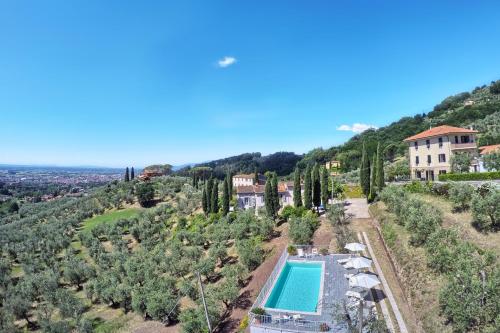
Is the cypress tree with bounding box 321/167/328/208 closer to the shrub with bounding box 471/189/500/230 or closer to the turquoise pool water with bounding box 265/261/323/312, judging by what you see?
the turquoise pool water with bounding box 265/261/323/312

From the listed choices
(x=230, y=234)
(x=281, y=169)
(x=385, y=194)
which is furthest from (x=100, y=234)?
(x=281, y=169)

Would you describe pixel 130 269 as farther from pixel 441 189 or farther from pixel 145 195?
pixel 145 195

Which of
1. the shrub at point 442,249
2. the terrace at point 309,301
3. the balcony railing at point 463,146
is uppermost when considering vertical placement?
the balcony railing at point 463,146

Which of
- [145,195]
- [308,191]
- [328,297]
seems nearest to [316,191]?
[308,191]

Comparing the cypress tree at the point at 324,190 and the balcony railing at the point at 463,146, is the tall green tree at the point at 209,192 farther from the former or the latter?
the balcony railing at the point at 463,146

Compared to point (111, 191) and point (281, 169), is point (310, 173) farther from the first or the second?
point (281, 169)

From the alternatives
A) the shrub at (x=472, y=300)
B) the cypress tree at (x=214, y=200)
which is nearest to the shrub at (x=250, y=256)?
the shrub at (x=472, y=300)
